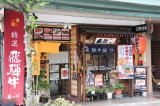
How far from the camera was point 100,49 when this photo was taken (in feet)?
42.2

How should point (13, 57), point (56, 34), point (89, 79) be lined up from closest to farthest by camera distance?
1. point (13, 57)
2. point (56, 34)
3. point (89, 79)

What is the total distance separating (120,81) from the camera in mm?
13711

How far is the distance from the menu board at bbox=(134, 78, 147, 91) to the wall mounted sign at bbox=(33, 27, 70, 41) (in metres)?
5.21

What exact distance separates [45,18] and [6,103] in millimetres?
4813

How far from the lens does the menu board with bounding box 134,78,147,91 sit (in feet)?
44.3

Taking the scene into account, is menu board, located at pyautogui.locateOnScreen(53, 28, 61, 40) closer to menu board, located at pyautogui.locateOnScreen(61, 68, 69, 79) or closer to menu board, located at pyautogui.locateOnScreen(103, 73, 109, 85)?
menu board, located at pyautogui.locateOnScreen(61, 68, 69, 79)

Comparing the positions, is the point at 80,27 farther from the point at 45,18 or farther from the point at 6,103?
the point at 6,103

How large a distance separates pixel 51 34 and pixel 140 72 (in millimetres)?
6136

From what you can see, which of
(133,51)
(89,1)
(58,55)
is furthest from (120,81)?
(89,1)

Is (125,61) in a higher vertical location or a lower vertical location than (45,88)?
higher

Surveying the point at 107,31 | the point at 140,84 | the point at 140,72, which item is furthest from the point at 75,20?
the point at 140,84

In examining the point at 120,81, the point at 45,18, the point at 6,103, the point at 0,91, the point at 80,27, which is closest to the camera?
the point at 6,103

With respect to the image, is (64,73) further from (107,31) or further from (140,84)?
(140,84)

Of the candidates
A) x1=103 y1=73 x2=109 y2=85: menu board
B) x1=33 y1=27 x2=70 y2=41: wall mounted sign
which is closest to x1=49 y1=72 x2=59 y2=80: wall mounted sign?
x1=33 y1=27 x2=70 y2=41: wall mounted sign
